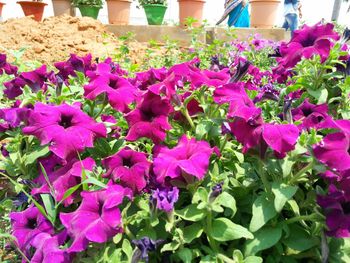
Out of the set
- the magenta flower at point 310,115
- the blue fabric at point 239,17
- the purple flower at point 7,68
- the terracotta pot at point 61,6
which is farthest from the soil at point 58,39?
the magenta flower at point 310,115

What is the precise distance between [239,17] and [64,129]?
7.31 metres

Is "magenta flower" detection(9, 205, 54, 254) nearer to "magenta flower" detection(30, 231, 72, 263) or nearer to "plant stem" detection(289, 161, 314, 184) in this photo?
"magenta flower" detection(30, 231, 72, 263)

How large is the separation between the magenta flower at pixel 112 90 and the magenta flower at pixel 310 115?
1.86 feet

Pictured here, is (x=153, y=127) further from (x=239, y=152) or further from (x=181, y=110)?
(x=239, y=152)

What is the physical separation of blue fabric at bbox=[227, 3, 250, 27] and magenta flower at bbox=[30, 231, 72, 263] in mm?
7344

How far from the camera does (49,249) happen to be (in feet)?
4.01

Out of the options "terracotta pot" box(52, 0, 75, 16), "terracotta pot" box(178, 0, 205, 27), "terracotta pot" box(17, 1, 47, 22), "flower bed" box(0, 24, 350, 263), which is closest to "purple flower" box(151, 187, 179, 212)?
"flower bed" box(0, 24, 350, 263)

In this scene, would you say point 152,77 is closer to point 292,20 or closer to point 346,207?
point 346,207

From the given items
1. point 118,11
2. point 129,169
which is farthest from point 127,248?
point 118,11

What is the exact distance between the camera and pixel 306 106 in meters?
1.49

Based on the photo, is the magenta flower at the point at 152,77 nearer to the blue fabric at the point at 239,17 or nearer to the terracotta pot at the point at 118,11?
the blue fabric at the point at 239,17

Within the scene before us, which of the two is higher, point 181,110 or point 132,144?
point 181,110

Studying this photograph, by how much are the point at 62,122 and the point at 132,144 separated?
294 mm

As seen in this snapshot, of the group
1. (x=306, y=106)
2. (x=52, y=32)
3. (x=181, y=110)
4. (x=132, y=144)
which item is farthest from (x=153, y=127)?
(x=52, y=32)
